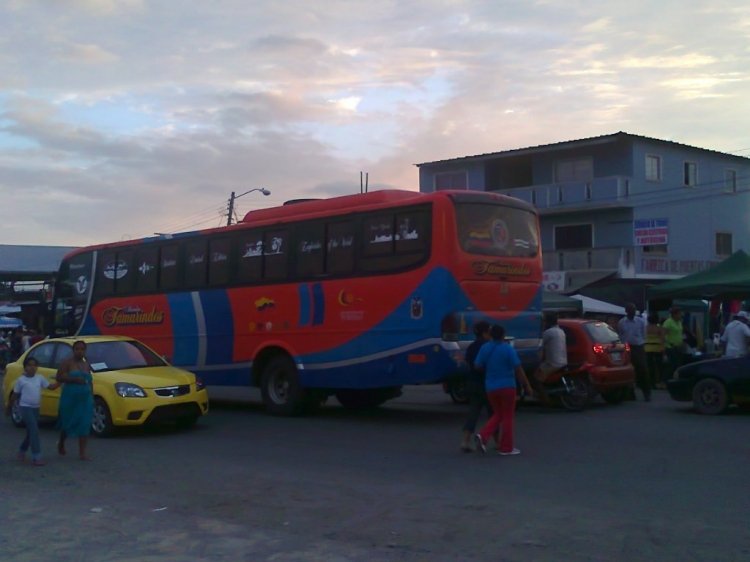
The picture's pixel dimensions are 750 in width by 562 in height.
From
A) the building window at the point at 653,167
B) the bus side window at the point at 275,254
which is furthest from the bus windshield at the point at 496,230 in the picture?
the building window at the point at 653,167

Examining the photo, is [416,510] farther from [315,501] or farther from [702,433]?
[702,433]

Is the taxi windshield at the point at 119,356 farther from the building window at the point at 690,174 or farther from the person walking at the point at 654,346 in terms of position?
the building window at the point at 690,174


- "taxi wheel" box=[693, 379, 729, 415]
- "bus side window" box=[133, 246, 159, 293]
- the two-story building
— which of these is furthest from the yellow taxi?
the two-story building

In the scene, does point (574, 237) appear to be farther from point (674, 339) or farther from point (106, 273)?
point (106, 273)

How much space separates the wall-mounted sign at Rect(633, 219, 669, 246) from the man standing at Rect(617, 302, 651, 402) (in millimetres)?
16147

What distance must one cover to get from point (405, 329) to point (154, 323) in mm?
7052

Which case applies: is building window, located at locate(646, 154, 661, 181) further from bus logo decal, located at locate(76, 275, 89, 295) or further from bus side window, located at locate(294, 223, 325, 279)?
bus side window, located at locate(294, 223, 325, 279)

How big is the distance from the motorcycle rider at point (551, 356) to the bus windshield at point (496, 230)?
1607mm

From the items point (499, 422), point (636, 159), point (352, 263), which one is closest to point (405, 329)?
point (352, 263)

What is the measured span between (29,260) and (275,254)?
43.2 m

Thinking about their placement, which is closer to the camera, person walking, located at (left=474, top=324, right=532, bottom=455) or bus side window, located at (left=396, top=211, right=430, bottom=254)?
person walking, located at (left=474, top=324, right=532, bottom=455)

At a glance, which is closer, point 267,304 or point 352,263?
point 352,263

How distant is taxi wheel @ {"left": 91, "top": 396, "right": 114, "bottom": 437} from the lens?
46.9 feet

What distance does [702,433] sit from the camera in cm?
1339
